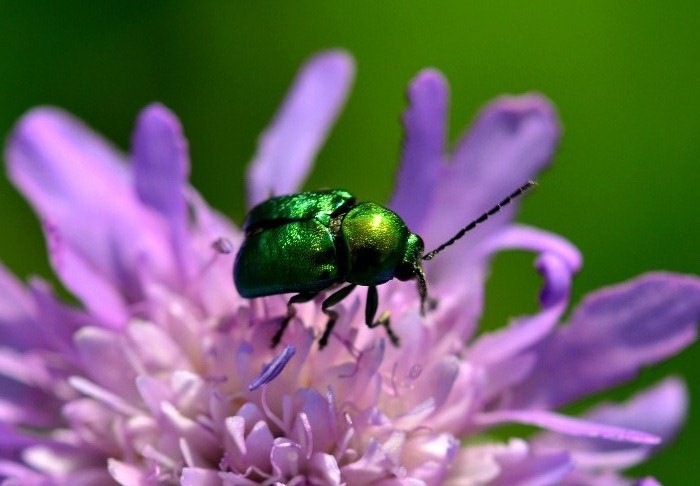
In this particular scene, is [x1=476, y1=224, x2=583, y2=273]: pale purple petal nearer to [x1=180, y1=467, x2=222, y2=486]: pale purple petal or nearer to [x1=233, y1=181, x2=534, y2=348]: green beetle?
[x1=233, y1=181, x2=534, y2=348]: green beetle

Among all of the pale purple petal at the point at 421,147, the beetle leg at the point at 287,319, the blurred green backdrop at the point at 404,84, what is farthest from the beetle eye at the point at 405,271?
the blurred green backdrop at the point at 404,84

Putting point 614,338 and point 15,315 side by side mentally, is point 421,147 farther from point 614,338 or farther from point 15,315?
point 15,315

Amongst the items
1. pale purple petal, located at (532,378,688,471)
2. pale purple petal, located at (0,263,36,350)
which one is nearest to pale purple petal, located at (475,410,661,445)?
pale purple petal, located at (532,378,688,471)

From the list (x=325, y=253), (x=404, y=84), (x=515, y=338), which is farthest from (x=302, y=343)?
(x=404, y=84)

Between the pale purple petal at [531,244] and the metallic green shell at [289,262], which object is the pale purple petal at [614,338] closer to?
the pale purple petal at [531,244]

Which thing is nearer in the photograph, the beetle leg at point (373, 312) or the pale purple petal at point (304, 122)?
the beetle leg at point (373, 312)

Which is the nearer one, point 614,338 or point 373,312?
point 373,312

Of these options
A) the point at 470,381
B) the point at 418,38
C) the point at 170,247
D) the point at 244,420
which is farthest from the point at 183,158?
the point at 418,38
